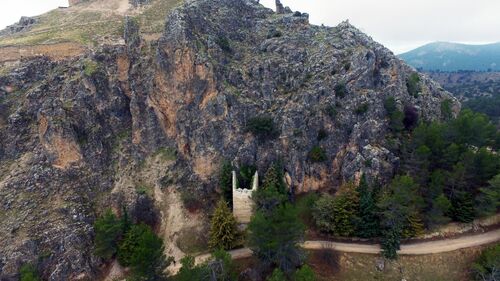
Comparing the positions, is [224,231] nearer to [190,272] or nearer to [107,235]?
[190,272]

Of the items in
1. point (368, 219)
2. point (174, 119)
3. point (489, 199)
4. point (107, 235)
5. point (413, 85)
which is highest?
point (413, 85)

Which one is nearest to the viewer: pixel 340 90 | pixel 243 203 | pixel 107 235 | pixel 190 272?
pixel 190 272

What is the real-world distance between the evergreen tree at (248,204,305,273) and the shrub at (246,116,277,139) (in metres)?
19.7

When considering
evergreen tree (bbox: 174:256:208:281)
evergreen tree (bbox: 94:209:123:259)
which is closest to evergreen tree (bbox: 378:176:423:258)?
evergreen tree (bbox: 174:256:208:281)

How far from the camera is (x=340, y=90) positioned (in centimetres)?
6681

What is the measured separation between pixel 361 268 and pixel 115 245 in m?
39.9

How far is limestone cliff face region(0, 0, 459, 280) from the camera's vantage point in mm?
62062

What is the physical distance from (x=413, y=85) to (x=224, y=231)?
5306 centimetres

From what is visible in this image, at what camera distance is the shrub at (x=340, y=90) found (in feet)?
219

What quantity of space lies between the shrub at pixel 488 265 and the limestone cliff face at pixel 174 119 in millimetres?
18218

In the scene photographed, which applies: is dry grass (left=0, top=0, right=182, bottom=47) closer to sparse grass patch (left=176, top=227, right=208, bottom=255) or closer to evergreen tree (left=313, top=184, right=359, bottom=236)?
sparse grass patch (left=176, top=227, right=208, bottom=255)

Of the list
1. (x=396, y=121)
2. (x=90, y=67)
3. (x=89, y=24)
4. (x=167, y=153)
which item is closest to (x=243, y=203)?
(x=167, y=153)

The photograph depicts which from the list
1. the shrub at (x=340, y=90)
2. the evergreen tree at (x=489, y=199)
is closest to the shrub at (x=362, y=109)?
the shrub at (x=340, y=90)

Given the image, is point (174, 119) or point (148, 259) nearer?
point (148, 259)
